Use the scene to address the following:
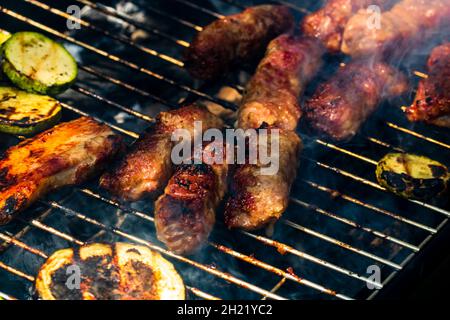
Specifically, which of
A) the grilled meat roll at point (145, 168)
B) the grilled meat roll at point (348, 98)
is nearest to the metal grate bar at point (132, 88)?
the grilled meat roll at point (145, 168)

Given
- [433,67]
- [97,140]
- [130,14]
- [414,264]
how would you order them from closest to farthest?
[414,264]
[97,140]
[433,67]
[130,14]

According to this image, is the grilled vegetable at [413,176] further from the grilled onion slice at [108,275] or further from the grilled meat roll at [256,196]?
the grilled onion slice at [108,275]

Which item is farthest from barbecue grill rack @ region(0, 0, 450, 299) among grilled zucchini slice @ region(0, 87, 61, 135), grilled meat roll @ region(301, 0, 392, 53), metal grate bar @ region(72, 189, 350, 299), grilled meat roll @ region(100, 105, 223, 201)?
grilled meat roll @ region(301, 0, 392, 53)

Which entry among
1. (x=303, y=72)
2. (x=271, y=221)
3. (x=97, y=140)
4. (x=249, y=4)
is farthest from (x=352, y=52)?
(x=97, y=140)

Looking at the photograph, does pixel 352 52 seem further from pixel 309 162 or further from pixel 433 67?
pixel 309 162

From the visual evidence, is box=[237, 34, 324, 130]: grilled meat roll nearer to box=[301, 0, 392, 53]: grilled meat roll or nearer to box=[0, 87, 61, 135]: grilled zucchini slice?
box=[301, 0, 392, 53]: grilled meat roll
